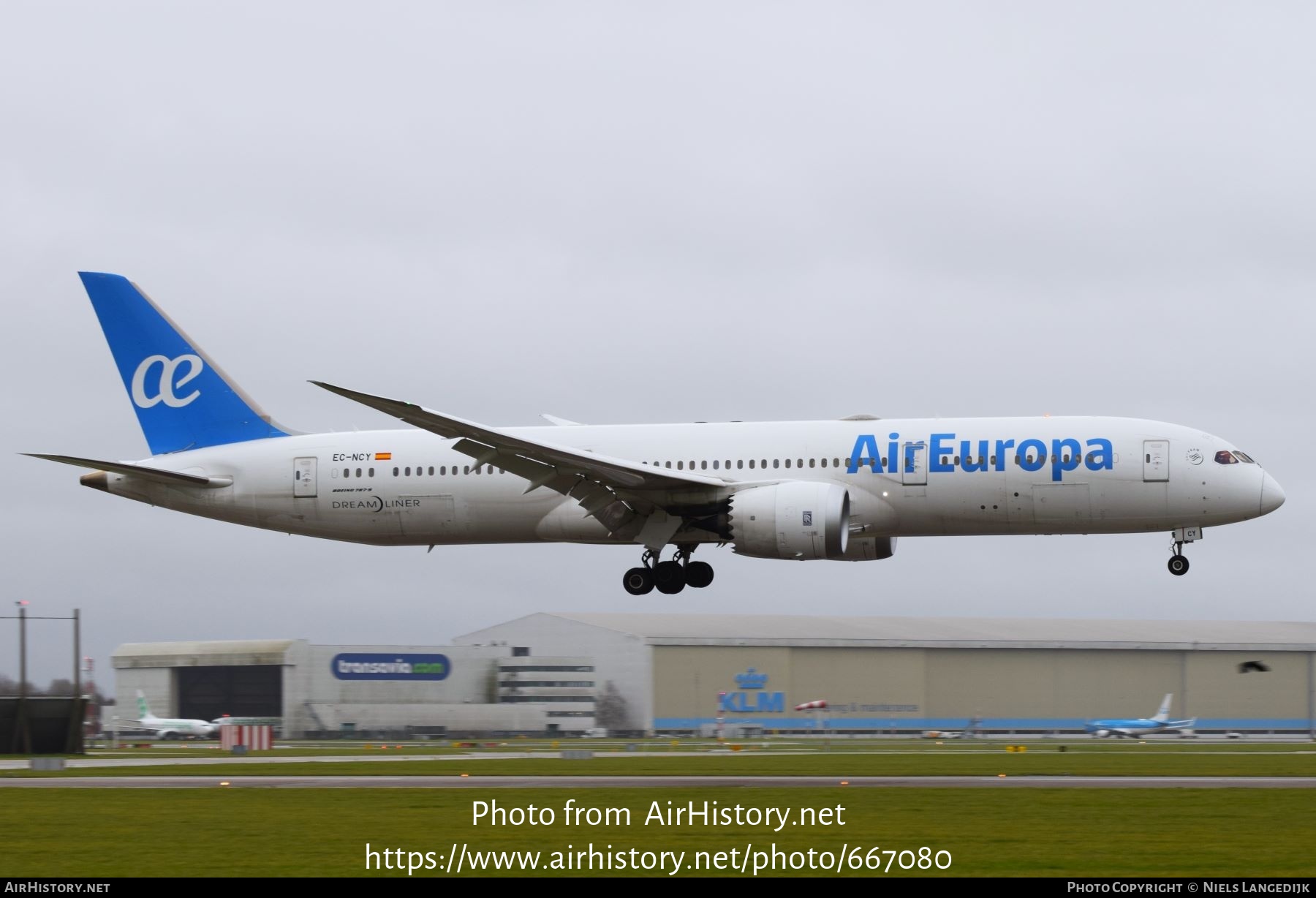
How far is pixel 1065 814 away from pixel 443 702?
68.5 metres

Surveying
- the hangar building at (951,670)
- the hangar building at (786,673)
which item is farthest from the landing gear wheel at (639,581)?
the hangar building at (951,670)

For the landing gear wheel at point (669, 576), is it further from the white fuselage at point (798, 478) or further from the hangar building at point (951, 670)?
the hangar building at point (951, 670)

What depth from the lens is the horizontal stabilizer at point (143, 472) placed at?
143ft

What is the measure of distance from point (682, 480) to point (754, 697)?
68.9m

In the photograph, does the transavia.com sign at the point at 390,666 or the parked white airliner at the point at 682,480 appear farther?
the transavia.com sign at the point at 390,666

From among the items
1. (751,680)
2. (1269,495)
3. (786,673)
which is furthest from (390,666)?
(1269,495)

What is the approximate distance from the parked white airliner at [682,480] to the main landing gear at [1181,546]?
41 millimetres

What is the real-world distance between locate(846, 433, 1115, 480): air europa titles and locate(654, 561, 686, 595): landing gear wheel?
253 inches

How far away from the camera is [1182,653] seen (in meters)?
114

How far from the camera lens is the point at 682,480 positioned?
40469 millimetres

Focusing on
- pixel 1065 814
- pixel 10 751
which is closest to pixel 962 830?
pixel 1065 814

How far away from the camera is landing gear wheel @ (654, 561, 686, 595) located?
43.8 m

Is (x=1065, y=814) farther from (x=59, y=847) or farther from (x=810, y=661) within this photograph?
(x=810, y=661)

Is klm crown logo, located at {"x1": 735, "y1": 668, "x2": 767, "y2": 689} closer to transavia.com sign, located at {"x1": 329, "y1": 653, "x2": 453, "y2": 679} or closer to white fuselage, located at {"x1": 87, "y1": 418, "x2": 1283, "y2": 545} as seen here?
transavia.com sign, located at {"x1": 329, "y1": 653, "x2": 453, "y2": 679}
